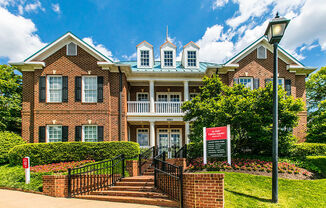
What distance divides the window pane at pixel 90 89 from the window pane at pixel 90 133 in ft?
5.97

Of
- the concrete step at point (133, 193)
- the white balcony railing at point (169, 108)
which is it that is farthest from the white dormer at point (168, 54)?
the concrete step at point (133, 193)

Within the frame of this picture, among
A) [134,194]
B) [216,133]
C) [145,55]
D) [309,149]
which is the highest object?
[145,55]

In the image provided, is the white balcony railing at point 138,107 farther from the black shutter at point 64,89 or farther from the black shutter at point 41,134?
the black shutter at point 41,134

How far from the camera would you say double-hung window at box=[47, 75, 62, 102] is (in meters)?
14.2

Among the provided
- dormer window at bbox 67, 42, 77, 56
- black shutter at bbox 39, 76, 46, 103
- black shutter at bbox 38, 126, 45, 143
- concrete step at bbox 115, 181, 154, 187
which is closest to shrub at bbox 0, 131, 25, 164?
black shutter at bbox 38, 126, 45, 143

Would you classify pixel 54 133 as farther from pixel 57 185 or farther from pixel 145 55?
pixel 145 55

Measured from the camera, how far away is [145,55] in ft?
57.1

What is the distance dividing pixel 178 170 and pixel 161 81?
11.0 metres

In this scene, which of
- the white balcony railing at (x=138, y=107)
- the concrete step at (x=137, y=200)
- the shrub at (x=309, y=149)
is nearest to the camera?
the concrete step at (x=137, y=200)

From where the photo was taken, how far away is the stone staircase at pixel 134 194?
659 centimetres

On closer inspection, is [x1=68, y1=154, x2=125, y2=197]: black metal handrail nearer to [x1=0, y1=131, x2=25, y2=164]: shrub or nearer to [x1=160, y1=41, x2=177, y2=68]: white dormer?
[x1=0, y1=131, x2=25, y2=164]: shrub

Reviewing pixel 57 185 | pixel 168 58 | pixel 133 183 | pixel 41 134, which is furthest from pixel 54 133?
pixel 168 58

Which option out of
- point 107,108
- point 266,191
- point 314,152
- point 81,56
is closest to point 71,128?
point 107,108

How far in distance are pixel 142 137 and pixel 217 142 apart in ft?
30.6
